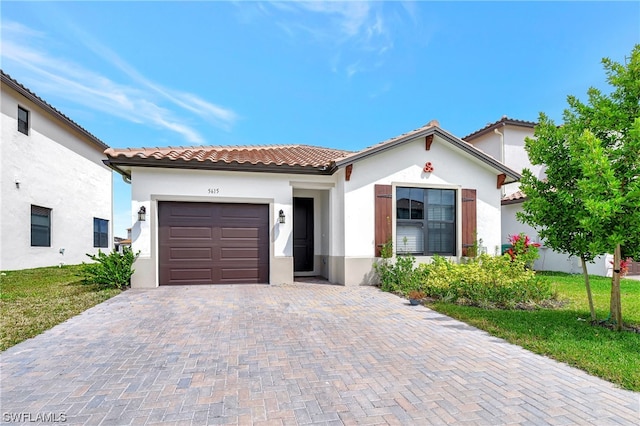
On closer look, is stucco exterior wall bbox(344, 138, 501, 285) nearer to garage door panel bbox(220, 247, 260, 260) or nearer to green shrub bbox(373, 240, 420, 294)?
green shrub bbox(373, 240, 420, 294)

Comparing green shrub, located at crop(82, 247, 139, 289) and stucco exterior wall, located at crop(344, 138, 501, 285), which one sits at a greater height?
stucco exterior wall, located at crop(344, 138, 501, 285)

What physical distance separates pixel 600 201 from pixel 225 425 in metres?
5.51

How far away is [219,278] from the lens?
9477 millimetres

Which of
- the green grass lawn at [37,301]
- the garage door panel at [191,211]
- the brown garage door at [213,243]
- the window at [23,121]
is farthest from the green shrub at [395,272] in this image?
the window at [23,121]

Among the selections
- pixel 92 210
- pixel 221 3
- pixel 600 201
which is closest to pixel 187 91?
pixel 221 3

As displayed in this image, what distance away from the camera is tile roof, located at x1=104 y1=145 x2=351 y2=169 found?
858cm

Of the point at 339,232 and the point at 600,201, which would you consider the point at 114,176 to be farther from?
the point at 600,201

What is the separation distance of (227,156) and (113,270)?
15.3 feet

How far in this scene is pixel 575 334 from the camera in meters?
4.80

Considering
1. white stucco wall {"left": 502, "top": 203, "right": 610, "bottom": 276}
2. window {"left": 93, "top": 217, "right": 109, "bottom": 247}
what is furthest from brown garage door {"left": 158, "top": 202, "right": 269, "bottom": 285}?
window {"left": 93, "top": 217, "right": 109, "bottom": 247}

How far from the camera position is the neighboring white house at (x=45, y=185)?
11323 millimetres

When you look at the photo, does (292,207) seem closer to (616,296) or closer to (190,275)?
(190,275)

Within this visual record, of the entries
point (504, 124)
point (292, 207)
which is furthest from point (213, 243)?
point (504, 124)

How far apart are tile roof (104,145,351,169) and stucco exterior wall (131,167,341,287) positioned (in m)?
0.41
